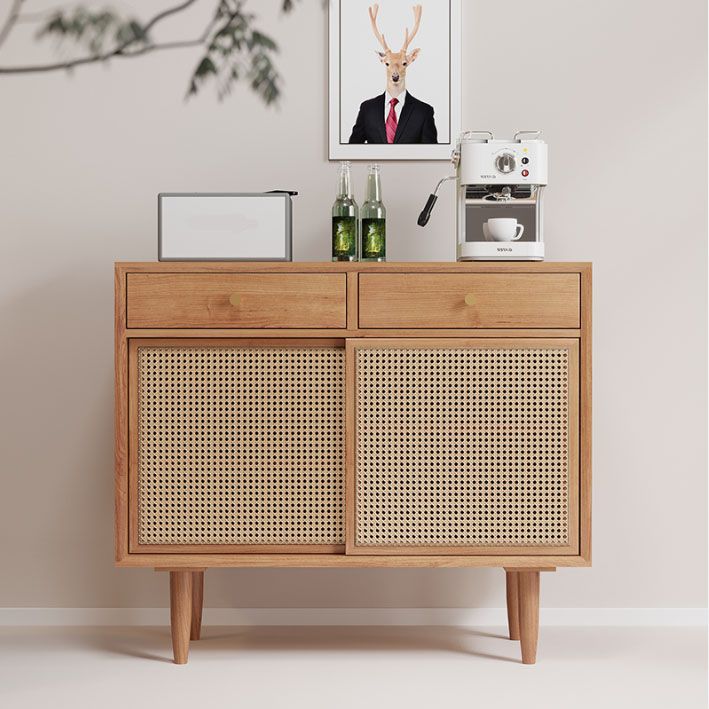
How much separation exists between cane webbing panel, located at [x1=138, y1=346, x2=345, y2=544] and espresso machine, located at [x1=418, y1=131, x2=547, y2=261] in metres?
0.48

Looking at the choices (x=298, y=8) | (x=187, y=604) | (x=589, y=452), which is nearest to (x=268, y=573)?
(x=187, y=604)

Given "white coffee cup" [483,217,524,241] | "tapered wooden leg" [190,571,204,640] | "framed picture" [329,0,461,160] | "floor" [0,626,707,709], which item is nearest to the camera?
"floor" [0,626,707,709]

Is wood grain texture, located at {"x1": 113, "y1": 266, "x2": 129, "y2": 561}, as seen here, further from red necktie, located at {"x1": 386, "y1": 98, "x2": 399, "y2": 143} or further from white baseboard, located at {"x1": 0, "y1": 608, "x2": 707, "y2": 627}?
red necktie, located at {"x1": 386, "y1": 98, "x2": 399, "y2": 143}

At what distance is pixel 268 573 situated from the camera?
2.70 meters

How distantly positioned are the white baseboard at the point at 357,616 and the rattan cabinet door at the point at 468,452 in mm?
556

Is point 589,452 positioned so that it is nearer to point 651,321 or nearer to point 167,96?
point 651,321

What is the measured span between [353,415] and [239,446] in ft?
0.96

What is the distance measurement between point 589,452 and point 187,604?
1073 mm

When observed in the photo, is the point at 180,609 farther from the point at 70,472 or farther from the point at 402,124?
the point at 402,124

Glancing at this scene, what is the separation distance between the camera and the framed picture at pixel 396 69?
267 centimetres

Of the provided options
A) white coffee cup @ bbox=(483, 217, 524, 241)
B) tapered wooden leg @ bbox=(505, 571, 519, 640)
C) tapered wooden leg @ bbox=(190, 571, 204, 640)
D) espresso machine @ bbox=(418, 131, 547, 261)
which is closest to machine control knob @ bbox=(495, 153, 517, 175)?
espresso machine @ bbox=(418, 131, 547, 261)

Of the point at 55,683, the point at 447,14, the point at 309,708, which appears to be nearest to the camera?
the point at 309,708

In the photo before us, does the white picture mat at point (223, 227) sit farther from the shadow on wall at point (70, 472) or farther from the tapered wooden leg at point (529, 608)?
the tapered wooden leg at point (529, 608)

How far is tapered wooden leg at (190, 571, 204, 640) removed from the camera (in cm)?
252
